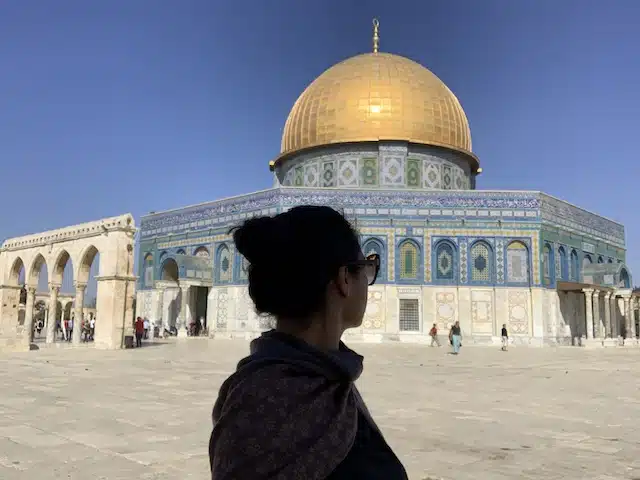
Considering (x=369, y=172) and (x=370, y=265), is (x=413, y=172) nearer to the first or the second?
(x=369, y=172)

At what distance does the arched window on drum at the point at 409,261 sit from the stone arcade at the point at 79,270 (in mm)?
12245

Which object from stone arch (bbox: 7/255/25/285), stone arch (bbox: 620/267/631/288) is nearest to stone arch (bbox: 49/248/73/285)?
stone arch (bbox: 7/255/25/285)

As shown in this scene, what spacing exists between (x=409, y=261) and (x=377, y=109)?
8.57 meters

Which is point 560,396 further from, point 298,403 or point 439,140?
point 439,140

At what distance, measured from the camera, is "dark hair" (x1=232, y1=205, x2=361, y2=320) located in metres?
1.39

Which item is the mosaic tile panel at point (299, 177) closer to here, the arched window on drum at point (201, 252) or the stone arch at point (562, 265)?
the arched window on drum at point (201, 252)

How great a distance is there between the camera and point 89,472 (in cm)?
405

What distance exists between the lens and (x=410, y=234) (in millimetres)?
27000

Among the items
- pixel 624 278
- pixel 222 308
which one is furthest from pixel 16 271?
pixel 624 278

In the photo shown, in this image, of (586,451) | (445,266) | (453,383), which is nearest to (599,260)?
(445,266)

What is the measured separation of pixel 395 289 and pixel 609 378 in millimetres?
15339

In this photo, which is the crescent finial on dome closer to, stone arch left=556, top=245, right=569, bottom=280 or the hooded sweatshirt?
stone arch left=556, top=245, right=569, bottom=280

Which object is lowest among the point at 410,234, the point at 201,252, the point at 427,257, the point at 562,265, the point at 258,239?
the point at 258,239

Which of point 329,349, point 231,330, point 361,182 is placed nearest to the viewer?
point 329,349
